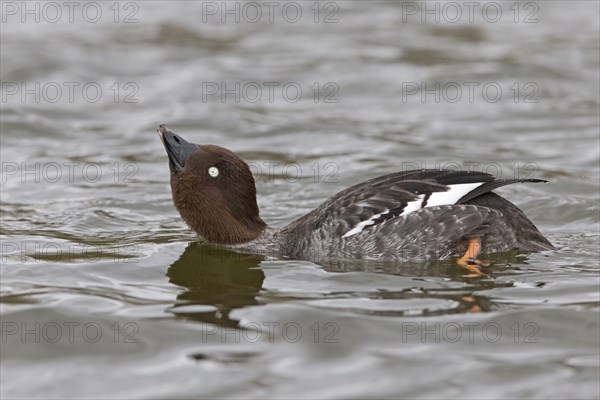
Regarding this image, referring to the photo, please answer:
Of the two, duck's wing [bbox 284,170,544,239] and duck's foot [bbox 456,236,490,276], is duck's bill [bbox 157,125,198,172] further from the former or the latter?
duck's foot [bbox 456,236,490,276]

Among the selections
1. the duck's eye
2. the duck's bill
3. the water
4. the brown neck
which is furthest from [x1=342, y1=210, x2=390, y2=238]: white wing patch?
the duck's bill

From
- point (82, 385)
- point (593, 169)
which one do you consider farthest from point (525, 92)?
point (82, 385)

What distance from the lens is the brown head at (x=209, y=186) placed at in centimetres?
1029

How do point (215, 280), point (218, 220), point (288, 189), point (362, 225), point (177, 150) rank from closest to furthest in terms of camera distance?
point (215, 280) < point (362, 225) < point (177, 150) < point (218, 220) < point (288, 189)

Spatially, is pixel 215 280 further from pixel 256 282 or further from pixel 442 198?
pixel 442 198

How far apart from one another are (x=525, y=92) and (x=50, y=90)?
297 inches

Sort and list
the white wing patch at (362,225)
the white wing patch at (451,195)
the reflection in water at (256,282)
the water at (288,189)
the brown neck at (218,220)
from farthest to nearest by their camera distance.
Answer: the brown neck at (218,220) < the white wing patch at (362,225) < the white wing patch at (451,195) < the reflection in water at (256,282) < the water at (288,189)

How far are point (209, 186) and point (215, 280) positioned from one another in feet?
2.96

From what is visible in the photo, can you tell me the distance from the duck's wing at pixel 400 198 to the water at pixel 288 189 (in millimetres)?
394

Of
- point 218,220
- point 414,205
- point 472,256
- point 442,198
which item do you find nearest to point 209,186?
point 218,220

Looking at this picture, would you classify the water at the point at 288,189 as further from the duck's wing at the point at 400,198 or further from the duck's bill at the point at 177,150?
the duck's bill at the point at 177,150

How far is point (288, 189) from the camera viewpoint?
13.6 metres

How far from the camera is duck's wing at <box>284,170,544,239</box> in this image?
33.0 feet

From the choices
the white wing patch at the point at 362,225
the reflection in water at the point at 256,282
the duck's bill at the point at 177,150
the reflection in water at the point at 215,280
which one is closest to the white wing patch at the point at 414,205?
the white wing patch at the point at 362,225
